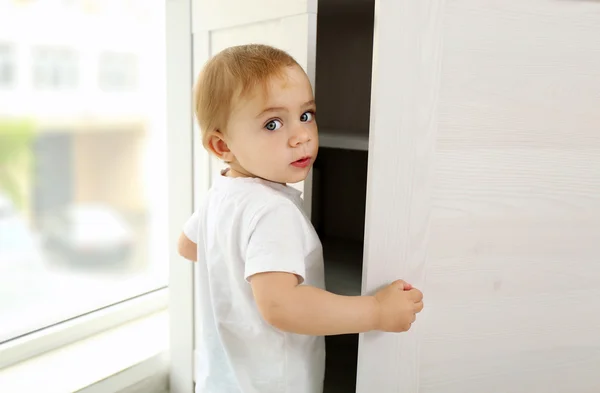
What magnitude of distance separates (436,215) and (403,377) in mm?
248

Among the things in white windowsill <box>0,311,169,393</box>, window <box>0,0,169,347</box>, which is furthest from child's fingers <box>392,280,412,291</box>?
window <box>0,0,169,347</box>

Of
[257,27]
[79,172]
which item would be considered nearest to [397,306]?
[257,27]

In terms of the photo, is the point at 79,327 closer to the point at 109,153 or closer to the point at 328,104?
the point at 109,153

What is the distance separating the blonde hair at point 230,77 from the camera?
29.9 inches

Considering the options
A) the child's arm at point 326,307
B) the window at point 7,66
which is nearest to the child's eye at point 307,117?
the child's arm at point 326,307

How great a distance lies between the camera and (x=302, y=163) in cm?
81

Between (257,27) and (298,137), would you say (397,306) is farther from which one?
(257,27)

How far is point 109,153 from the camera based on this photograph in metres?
1.48

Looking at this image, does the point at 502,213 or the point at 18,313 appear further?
the point at 18,313

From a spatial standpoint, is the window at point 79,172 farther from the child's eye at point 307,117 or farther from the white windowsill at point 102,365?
the child's eye at point 307,117

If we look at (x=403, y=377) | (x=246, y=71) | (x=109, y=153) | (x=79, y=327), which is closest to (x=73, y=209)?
(x=109, y=153)

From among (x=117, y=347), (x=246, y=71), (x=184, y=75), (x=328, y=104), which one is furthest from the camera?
(x=328, y=104)

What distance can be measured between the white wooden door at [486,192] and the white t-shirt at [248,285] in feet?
0.31

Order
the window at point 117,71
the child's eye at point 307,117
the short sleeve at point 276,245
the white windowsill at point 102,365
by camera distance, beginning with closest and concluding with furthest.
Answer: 1. the short sleeve at point 276,245
2. the child's eye at point 307,117
3. the white windowsill at point 102,365
4. the window at point 117,71
